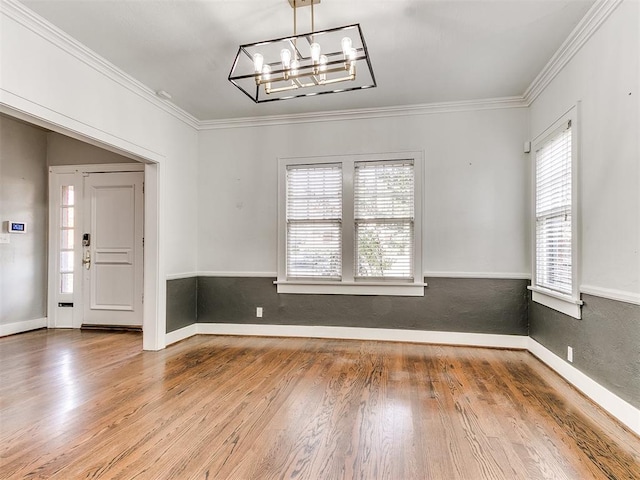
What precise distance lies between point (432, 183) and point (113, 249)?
14.1 ft

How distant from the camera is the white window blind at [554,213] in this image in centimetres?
318

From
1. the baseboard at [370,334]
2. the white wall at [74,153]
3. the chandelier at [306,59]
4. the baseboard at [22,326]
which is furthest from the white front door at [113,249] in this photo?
the chandelier at [306,59]

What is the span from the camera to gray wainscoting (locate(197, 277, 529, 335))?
4215 millimetres

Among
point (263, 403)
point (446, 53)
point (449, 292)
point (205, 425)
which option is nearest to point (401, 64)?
point (446, 53)

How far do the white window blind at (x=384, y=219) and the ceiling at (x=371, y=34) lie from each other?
0.93m

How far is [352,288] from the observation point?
4.54m

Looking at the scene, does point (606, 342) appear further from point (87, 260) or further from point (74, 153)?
point (74, 153)

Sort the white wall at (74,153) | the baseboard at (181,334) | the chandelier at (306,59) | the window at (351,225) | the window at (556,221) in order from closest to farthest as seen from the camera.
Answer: the chandelier at (306,59)
the window at (556,221)
the baseboard at (181,334)
the window at (351,225)
the white wall at (74,153)

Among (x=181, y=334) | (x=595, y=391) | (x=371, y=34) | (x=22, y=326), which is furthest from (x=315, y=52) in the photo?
(x=22, y=326)

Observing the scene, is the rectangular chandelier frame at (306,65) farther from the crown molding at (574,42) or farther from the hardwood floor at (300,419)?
the hardwood floor at (300,419)

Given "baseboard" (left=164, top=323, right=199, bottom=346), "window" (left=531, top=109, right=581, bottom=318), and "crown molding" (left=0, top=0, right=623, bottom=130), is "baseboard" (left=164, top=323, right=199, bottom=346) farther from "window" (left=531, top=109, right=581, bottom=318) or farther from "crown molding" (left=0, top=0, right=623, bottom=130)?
"window" (left=531, top=109, right=581, bottom=318)

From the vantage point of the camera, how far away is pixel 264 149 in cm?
486

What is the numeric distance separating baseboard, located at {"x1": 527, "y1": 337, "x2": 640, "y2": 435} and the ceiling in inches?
105

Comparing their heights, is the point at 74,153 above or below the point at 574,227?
above
